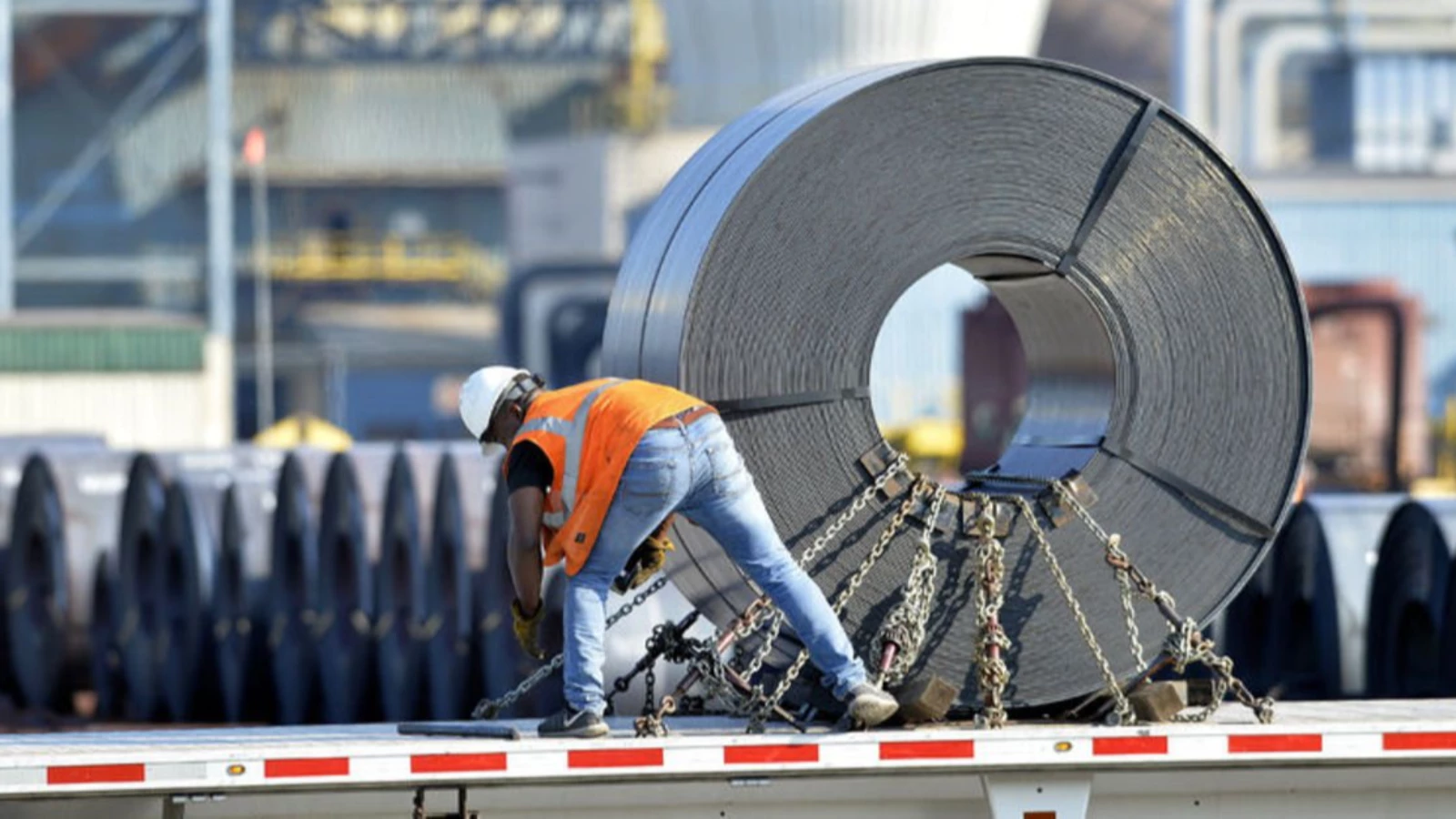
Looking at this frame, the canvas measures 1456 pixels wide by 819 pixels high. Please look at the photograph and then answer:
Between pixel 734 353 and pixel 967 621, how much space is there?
100 centimetres

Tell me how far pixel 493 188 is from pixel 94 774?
5692 centimetres

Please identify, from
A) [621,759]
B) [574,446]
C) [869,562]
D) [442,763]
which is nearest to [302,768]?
[442,763]

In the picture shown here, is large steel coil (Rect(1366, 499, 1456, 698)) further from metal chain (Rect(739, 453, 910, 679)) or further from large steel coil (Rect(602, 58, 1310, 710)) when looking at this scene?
metal chain (Rect(739, 453, 910, 679))

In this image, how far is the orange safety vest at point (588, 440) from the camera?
21.3 feet

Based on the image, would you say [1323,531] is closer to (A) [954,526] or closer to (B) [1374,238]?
(A) [954,526]

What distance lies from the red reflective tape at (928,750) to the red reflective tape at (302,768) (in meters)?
1.33

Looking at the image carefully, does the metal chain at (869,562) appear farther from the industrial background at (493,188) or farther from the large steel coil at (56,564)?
the industrial background at (493,188)

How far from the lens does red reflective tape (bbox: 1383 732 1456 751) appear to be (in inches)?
→ 255

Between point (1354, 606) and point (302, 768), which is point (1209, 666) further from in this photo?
point (1354, 606)

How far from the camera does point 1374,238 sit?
133ft

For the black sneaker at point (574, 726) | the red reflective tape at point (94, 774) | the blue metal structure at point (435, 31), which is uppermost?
the blue metal structure at point (435, 31)

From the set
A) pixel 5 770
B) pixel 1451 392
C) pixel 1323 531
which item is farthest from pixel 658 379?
pixel 1451 392

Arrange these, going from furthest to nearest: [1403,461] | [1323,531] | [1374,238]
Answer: [1374,238], [1403,461], [1323,531]

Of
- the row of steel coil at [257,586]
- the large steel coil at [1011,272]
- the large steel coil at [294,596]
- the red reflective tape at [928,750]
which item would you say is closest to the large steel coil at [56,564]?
the row of steel coil at [257,586]
